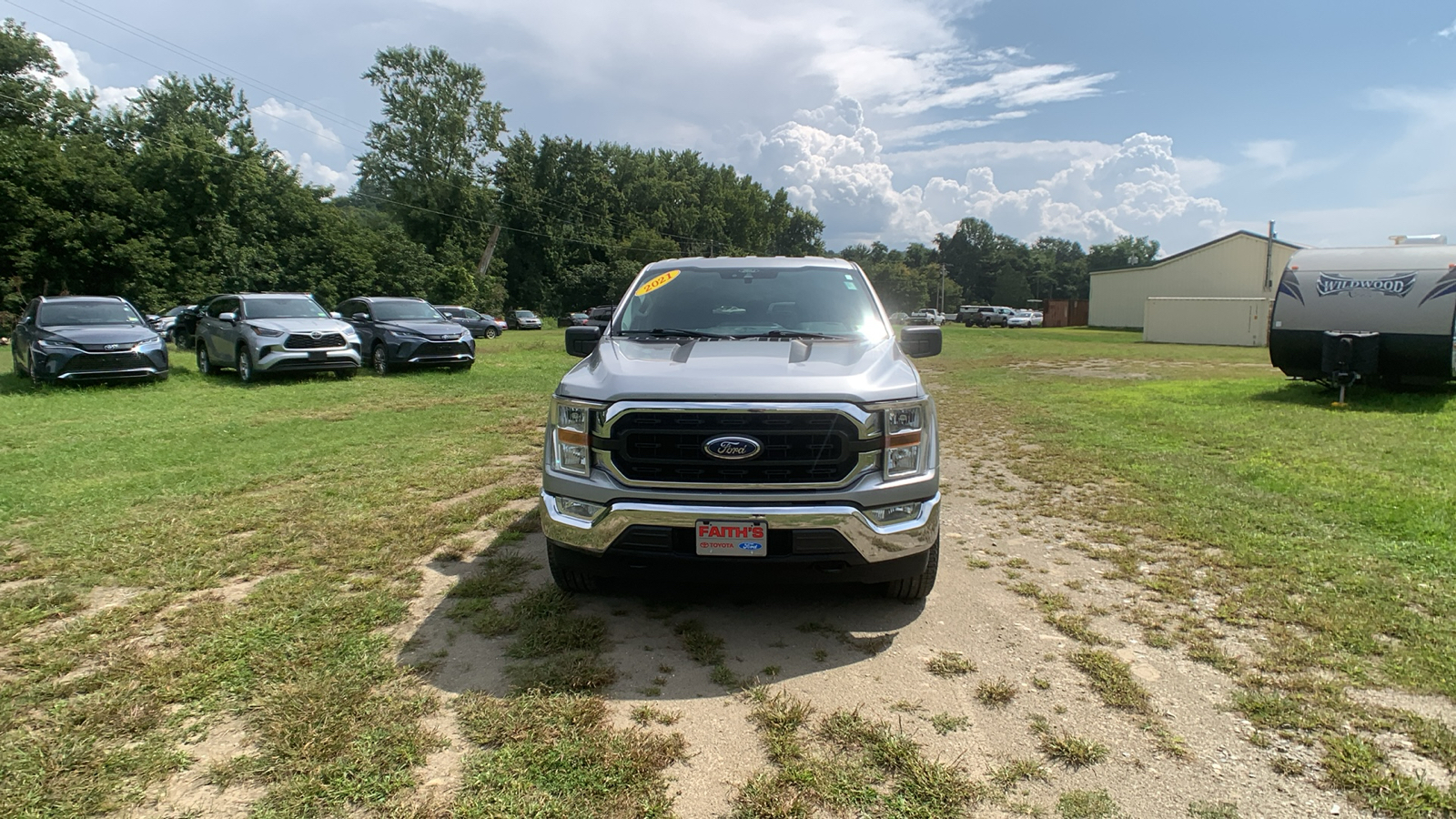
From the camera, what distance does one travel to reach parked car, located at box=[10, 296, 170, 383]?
12.0 meters

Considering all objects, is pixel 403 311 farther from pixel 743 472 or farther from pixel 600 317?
pixel 743 472

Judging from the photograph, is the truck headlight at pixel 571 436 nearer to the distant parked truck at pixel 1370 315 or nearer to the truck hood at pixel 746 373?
the truck hood at pixel 746 373

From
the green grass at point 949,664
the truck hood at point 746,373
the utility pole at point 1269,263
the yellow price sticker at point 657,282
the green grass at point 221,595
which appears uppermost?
the utility pole at point 1269,263

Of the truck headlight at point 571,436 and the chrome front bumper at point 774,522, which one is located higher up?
the truck headlight at point 571,436

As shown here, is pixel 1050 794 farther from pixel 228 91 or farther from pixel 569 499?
pixel 228 91

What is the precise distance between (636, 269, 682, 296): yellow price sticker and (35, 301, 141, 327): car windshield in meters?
12.6

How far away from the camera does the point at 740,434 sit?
11.3 feet

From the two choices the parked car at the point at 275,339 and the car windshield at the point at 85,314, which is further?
the parked car at the point at 275,339

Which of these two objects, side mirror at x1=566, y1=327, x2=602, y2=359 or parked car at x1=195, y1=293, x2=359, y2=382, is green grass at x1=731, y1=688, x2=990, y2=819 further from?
parked car at x1=195, y1=293, x2=359, y2=382

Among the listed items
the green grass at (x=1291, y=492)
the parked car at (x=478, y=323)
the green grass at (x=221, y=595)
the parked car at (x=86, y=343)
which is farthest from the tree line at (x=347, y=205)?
the green grass at (x=1291, y=492)

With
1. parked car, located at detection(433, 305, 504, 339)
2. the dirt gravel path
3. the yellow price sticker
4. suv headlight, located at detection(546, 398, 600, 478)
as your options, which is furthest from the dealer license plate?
parked car, located at detection(433, 305, 504, 339)

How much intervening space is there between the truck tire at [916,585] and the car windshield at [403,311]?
1453cm

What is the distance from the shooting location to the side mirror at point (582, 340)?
4.98 meters

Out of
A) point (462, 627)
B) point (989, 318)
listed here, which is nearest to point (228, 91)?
point (989, 318)
